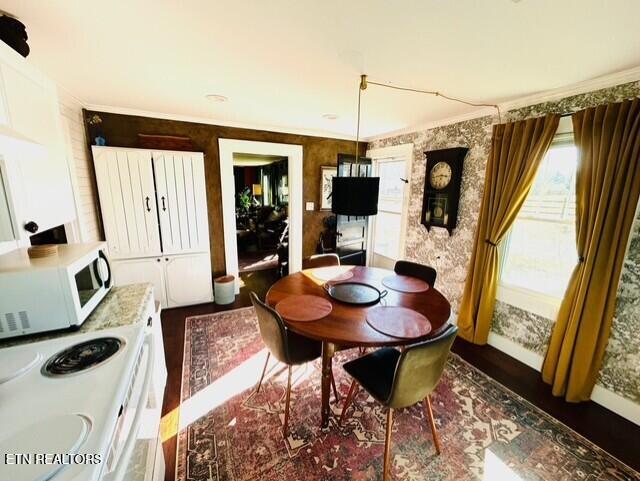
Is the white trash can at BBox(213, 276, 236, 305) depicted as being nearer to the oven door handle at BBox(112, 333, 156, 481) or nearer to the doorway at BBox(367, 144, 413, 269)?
the oven door handle at BBox(112, 333, 156, 481)

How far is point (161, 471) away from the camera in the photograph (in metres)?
1.35

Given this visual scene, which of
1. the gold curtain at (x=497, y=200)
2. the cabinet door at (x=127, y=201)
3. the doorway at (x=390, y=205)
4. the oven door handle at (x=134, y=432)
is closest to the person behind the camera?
the oven door handle at (x=134, y=432)

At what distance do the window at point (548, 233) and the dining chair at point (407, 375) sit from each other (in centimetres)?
155

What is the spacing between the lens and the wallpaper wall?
70.7 inches

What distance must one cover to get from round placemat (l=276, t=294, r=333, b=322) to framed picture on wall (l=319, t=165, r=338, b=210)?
7.99 feet

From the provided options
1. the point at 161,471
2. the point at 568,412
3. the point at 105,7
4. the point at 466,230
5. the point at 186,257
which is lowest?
the point at 568,412

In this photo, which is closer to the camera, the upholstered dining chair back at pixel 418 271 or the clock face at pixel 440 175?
the upholstered dining chair back at pixel 418 271

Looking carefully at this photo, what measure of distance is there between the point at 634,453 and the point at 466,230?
1924mm

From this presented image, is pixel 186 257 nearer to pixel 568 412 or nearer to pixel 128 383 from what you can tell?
pixel 128 383

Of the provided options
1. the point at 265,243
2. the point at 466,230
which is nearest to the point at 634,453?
the point at 466,230

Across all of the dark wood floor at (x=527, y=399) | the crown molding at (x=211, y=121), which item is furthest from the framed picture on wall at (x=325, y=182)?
the dark wood floor at (x=527, y=399)

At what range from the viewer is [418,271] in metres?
2.51

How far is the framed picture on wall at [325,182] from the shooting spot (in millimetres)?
4039

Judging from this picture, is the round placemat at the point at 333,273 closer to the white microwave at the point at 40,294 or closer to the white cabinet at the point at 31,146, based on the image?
the white microwave at the point at 40,294
